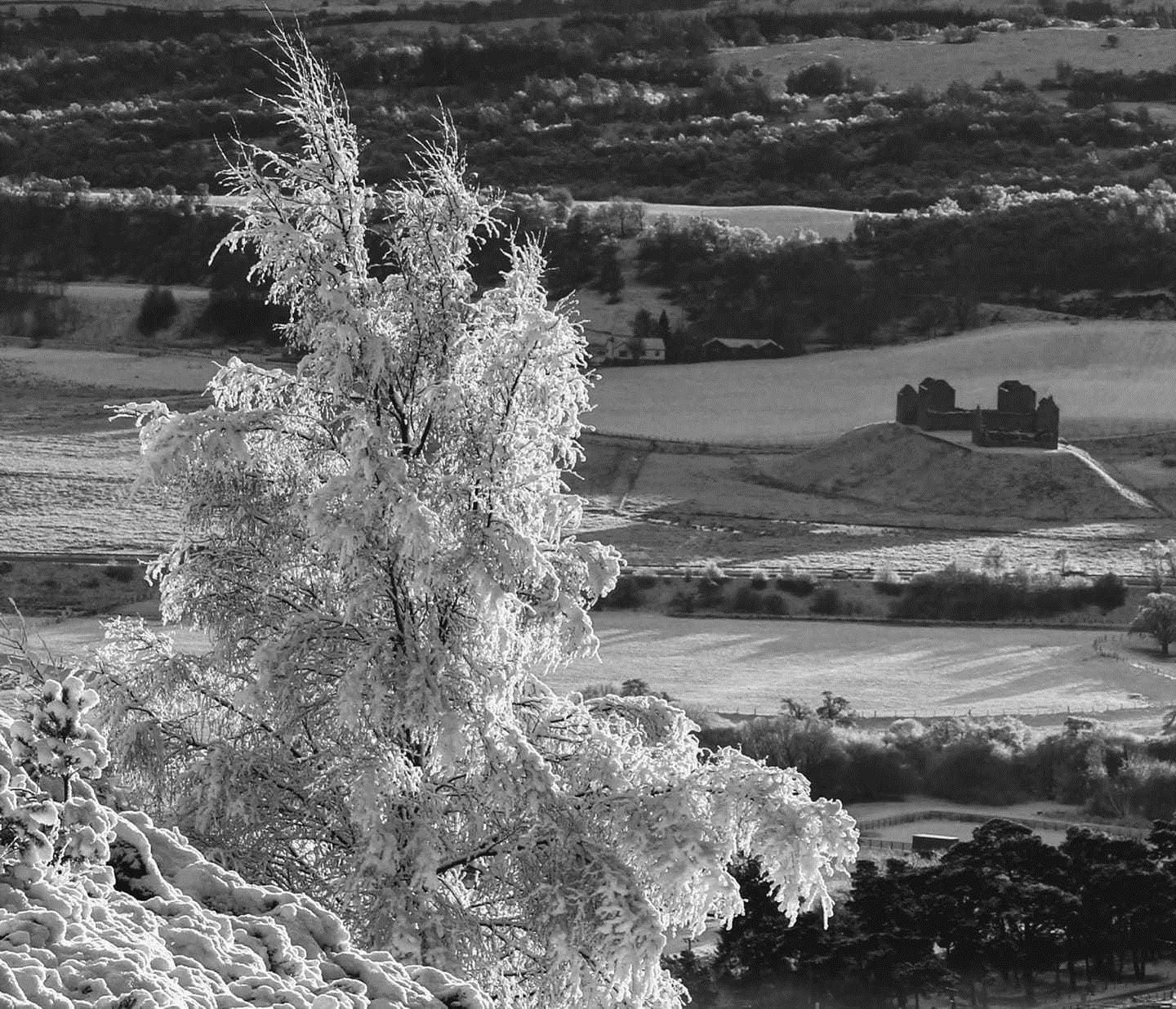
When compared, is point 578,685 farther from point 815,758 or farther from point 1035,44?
point 1035,44

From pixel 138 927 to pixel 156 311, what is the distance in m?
82.5

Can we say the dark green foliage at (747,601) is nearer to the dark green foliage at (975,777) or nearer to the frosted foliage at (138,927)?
the dark green foliage at (975,777)

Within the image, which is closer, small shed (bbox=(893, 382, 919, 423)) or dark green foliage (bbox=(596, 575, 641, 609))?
dark green foliage (bbox=(596, 575, 641, 609))

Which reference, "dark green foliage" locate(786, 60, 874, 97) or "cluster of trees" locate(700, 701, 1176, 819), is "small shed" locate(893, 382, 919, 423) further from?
"dark green foliage" locate(786, 60, 874, 97)

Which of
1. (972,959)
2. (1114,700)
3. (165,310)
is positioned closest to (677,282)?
(165,310)

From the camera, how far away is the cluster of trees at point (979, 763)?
96.5 feet

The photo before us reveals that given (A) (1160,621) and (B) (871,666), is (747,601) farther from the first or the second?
(A) (1160,621)

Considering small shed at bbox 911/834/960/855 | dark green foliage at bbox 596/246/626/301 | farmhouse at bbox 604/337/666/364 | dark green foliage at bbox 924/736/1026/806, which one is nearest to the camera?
small shed at bbox 911/834/960/855

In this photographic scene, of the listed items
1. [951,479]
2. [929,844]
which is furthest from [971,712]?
[951,479]

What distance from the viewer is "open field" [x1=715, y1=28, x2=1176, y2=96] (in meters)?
146

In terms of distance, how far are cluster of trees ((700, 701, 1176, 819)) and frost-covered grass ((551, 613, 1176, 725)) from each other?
3234 millimetres

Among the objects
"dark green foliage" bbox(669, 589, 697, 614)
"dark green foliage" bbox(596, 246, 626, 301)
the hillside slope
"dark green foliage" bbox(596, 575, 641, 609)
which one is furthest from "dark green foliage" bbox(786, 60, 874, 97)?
"dark green foliage" bbox(669, 589, 697, 614)

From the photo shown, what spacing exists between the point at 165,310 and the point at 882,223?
108 feet

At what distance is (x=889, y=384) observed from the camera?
7656 centimetres
